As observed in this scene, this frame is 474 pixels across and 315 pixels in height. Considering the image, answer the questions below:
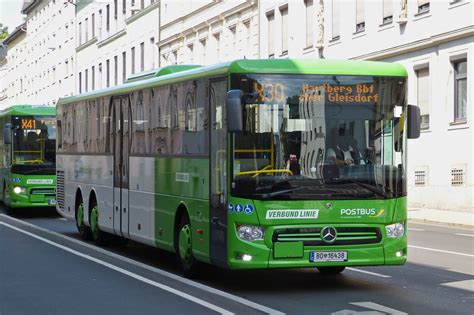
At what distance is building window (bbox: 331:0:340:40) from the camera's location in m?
42.3

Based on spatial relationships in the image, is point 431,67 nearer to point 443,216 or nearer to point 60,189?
point 443,216

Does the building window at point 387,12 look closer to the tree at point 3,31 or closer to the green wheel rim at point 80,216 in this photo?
the green wheel rim at point 80,216

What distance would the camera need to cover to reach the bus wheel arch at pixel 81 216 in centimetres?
2211

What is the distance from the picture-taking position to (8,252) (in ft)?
63.0

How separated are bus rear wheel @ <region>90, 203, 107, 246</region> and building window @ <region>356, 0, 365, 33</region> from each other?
2130cm

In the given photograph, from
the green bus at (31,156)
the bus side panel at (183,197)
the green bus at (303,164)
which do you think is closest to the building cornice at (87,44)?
the green bus at (31,156)

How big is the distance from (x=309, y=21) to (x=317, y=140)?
105ft

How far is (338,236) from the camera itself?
13.1 metres

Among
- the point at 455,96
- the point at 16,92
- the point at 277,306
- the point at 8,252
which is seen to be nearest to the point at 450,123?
the point at 455,96

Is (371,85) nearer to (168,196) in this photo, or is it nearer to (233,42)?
(168,196)

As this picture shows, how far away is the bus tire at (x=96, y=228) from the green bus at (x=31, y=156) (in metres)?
9.69

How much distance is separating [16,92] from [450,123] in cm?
9825

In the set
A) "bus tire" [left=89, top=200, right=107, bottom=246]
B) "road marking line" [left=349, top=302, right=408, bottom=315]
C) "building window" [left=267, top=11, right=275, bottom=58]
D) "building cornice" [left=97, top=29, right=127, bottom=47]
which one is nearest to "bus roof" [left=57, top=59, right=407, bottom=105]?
"road marking line" [left=349, top=302, right=408, bottom=315]

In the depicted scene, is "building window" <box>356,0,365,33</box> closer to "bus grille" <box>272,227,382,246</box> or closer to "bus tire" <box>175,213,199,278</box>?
"bus tire" <box>175,213,199,278</box>
